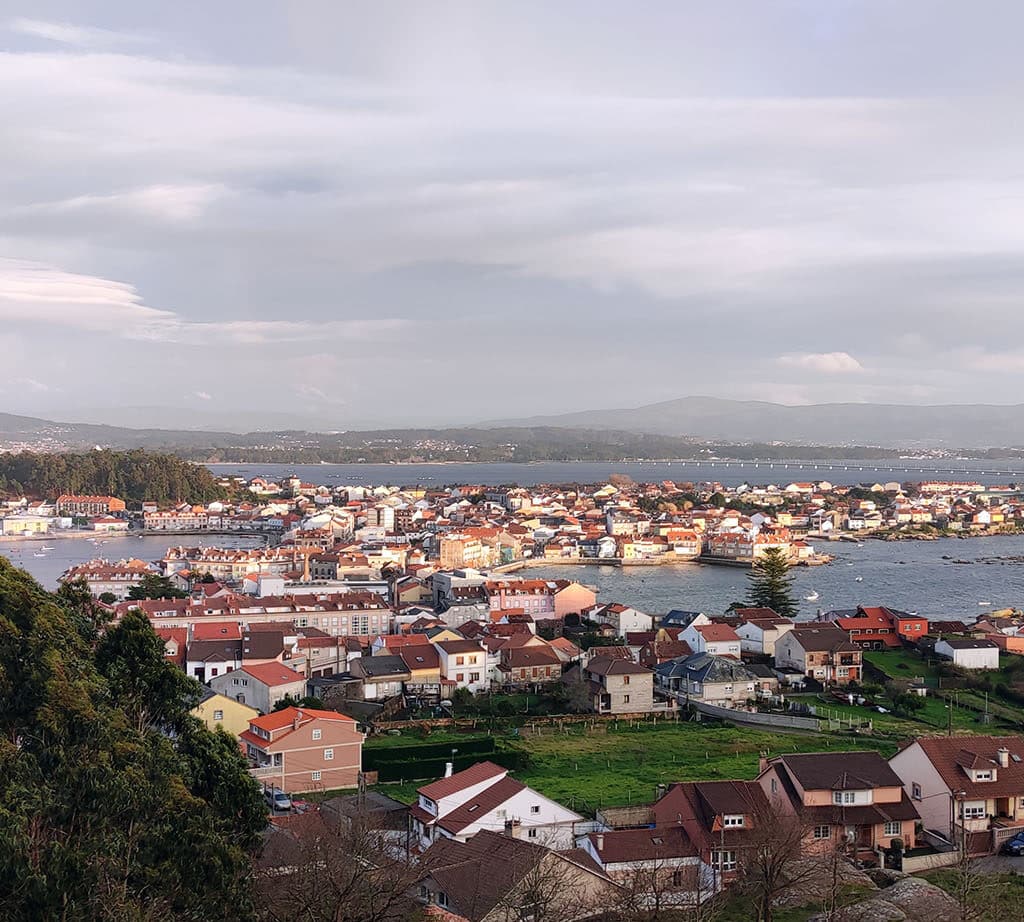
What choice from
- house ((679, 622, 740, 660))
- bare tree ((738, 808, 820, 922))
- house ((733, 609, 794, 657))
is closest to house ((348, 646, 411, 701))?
house ((679, 622, 740, 660))

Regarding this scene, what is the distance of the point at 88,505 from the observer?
151 ft

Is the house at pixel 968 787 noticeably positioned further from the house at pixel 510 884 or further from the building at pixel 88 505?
the building at pixel 88 505

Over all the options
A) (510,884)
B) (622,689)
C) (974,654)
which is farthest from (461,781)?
(974,654)

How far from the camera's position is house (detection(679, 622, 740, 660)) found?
16062 mm

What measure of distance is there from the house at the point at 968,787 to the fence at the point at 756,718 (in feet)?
10.9

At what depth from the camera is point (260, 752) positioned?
9.91m

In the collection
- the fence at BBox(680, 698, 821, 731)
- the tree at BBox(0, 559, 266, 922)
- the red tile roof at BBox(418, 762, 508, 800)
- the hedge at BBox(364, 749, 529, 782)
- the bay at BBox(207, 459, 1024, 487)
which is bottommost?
the bay at BBox(207, 459, 1024, 487)

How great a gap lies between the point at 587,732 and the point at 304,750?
11.9 ft

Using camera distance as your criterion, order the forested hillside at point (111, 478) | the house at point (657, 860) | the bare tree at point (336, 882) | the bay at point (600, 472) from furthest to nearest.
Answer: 1. the bay at point (600, 472)
2. the forested hillside at point (111, 478)
3. the house at point (657, 860)
4. the bare tree at point (336, 882)

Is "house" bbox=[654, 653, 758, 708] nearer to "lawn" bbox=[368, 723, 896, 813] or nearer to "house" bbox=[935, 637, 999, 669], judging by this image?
"lawn" bbox=[368, 723, 896, 813]

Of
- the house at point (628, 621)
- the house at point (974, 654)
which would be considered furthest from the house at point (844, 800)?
the house at point (628, 621)

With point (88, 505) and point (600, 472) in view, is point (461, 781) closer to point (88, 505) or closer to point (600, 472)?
point (88, 505)

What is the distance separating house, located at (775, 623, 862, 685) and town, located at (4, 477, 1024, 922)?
0.03 metres

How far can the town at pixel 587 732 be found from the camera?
685cm
